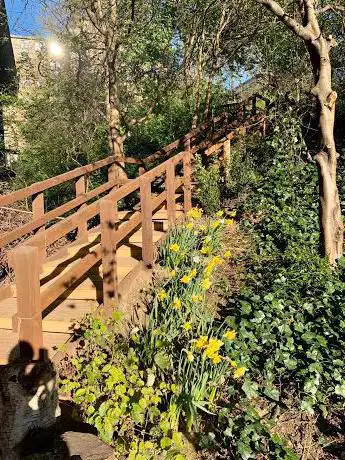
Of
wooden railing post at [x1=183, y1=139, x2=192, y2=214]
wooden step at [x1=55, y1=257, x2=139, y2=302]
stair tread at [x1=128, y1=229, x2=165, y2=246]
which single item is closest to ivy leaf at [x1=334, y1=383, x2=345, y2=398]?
wooden step at [x1=55, y1=257, x2=139, y2=302]

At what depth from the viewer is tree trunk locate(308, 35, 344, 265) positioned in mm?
5109

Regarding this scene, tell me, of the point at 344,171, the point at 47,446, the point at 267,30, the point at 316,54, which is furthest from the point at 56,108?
the point at 47,446

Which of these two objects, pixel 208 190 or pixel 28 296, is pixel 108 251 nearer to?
pixel 28 296

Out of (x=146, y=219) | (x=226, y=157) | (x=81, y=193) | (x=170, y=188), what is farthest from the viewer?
(x=226, y=157)

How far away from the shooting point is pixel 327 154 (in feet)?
17.4

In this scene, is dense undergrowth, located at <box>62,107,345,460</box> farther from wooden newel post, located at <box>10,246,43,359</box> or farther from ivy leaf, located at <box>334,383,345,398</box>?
wooden newel post, located at <box>10,246,43,359</box>

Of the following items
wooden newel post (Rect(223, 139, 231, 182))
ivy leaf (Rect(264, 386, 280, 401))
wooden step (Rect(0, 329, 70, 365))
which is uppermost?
wooden newel post (Rect(223, 139, 231, 182))

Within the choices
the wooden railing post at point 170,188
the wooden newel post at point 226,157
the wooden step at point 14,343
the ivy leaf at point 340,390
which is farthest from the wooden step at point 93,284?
the wooden newel post at point 226,157

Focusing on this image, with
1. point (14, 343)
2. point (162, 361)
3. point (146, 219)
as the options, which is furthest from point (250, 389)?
point (146, 219)

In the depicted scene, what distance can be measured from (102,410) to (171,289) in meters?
1.61

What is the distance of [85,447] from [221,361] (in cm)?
132

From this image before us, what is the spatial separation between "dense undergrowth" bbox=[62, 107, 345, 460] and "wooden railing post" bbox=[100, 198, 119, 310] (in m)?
0.29

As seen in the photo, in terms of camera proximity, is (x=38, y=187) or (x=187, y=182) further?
(x=187, y=182)

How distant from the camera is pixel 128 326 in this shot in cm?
425
